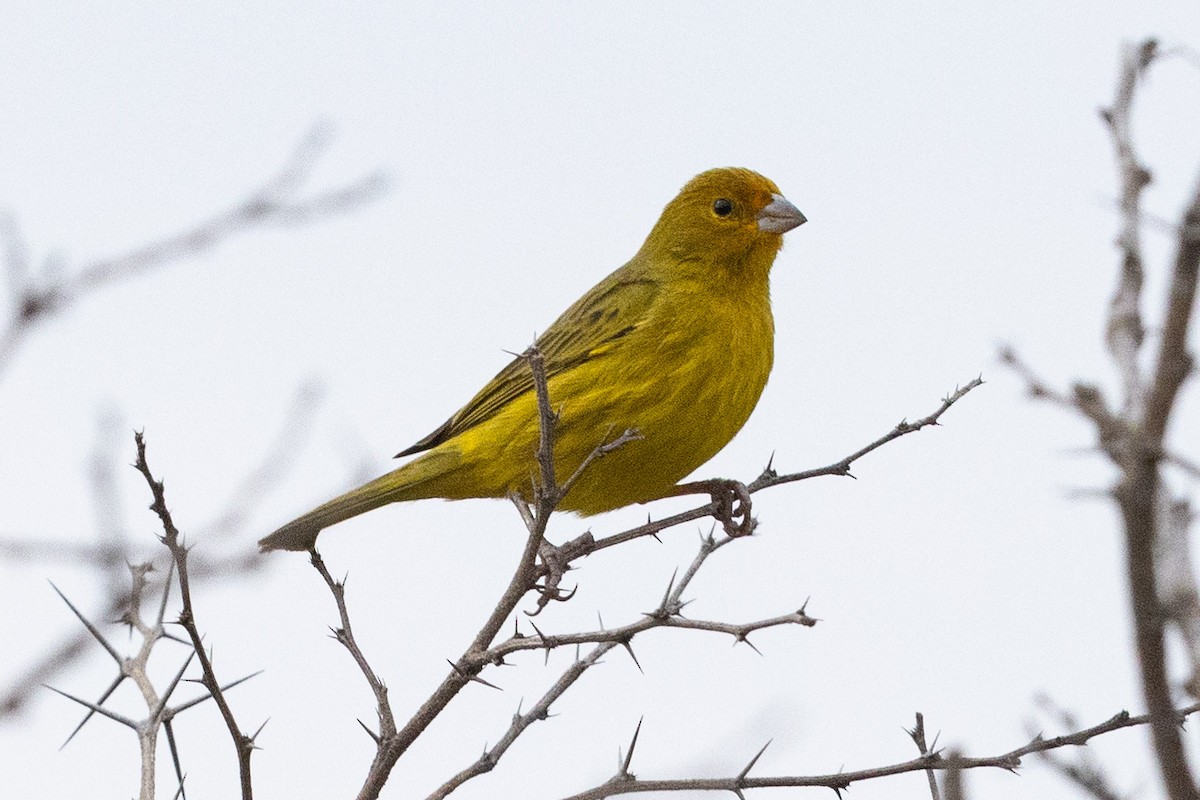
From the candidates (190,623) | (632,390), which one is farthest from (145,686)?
(632,390)

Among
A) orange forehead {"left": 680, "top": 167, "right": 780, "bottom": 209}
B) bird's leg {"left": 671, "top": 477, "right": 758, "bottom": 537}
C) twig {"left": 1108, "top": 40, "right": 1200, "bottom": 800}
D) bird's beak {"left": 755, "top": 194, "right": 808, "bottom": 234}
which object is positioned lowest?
twig {"left": 1108, "top": 40, "right": 1200, "bottom": 800}

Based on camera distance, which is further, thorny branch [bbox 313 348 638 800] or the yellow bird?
the yellow bird

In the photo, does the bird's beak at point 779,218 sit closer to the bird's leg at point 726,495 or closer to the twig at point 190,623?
the bird's leg at point 726,495

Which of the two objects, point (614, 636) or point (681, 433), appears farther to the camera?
point (681, 433)

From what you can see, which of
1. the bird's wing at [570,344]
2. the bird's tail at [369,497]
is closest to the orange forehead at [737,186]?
the bird's wing at [570,344]

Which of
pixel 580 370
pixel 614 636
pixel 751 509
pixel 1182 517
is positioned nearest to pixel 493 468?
pixel 580 370

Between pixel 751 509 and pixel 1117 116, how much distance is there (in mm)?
4069

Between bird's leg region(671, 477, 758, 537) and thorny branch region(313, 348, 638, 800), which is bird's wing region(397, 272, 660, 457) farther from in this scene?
thorny branch region(313, 348, 638, 800)

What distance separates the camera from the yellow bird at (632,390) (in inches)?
228

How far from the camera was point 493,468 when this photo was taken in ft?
19.9

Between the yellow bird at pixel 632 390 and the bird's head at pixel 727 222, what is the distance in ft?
0.03

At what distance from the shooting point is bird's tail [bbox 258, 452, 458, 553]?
619 cm

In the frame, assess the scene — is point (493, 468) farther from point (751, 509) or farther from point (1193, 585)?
point (1193, 585)

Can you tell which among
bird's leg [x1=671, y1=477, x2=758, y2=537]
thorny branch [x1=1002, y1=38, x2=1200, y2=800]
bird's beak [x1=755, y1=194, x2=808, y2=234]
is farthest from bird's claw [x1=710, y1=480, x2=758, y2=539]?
thorny branch [x1=1002, y1=38, x2=1200, y2=800]
